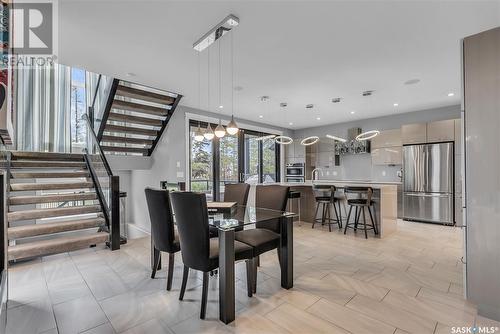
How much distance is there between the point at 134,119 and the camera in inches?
184

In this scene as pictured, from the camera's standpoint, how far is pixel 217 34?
261cm

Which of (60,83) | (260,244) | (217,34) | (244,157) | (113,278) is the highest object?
(60,83)

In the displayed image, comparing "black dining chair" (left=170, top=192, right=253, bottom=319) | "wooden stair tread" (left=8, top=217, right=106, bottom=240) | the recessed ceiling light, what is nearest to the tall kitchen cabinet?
the recessed ceiling light

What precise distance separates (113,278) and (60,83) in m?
4.96

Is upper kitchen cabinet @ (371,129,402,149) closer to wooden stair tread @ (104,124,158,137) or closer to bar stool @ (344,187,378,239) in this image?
bar stool @ (344,187,378,239)

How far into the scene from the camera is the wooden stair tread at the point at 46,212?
3334mm

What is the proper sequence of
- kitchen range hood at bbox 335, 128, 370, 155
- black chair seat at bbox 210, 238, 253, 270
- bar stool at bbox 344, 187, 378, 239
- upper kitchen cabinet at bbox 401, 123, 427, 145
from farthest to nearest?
kitchen range hood at bbox 335, 128, 370, 155, upper kitchen cabinet at bbox 401, 123, 427, 145, bar stool at bbox 344, 187, 378, 239, black chair seat at bbox 210, 238, 253, 270

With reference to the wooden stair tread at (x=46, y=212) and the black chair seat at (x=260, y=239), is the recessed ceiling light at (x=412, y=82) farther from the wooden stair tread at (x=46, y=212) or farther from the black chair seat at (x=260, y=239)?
the wooden stair tread at (x=46, y=212)

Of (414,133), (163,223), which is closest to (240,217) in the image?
(163,223)

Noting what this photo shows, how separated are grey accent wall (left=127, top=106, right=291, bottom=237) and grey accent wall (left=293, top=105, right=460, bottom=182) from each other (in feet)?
13.6

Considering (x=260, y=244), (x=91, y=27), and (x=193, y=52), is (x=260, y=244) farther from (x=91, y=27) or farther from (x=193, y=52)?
(x=91, y=27)

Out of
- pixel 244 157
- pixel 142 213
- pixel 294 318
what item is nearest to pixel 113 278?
pixel 294 318

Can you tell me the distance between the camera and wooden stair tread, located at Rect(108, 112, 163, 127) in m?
4.49

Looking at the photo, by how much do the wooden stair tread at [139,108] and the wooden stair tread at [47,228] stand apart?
1.99 m
